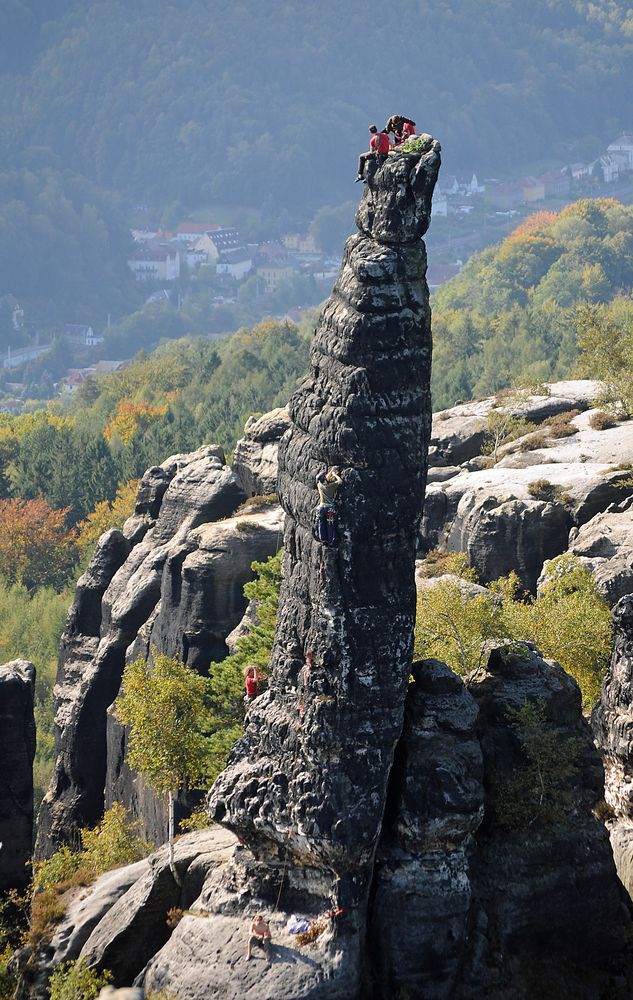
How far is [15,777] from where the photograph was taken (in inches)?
2142

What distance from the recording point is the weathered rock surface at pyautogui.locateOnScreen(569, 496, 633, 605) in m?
66.6

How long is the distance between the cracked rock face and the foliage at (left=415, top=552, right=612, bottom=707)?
42.6ft

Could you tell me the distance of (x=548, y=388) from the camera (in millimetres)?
109188

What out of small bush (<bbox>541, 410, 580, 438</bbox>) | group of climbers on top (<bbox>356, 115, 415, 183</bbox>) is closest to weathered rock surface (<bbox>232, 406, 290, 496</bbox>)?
small bush (<bbox>541, 410, 580, 438</bbox>)

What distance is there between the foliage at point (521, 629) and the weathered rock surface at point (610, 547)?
200 cm

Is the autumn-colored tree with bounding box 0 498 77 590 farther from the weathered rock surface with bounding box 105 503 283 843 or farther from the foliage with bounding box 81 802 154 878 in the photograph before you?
the foliage with bounding box 81 802 154 878

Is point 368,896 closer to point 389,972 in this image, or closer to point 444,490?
point 389,972

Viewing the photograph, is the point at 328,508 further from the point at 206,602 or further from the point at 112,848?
the point at 206,602

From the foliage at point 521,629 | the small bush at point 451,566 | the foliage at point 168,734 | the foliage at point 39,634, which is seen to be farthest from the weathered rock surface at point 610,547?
the foliage at point 39,634

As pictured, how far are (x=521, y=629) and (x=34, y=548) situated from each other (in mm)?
103403

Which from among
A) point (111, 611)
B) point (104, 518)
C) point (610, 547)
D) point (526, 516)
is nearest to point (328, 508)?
point (610, 547)

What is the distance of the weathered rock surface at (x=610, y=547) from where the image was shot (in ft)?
219

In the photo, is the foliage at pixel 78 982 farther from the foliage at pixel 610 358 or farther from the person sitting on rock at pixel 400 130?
the foliage at pixel 610 358

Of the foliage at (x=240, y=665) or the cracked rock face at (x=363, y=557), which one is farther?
the foliage at (x=240, y=665)
